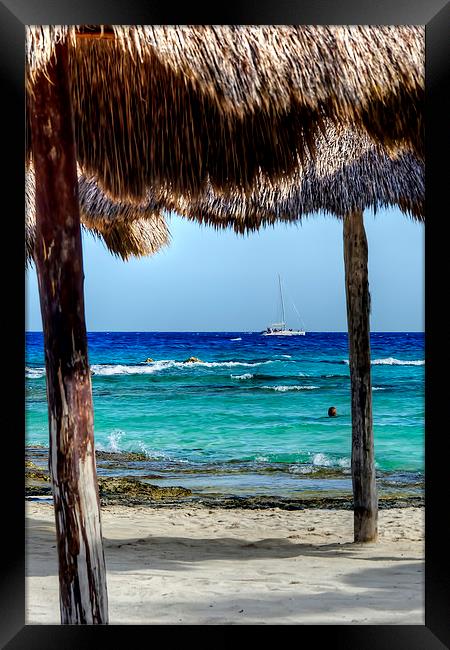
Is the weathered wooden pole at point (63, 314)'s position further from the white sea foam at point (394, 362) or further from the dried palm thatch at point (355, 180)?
the white sea foam at point (394, 362)

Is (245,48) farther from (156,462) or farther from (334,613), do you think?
(156,462)

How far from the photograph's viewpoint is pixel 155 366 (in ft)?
43.8

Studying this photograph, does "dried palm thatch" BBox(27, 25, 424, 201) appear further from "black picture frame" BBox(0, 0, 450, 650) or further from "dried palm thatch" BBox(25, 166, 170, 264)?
"dried palm thatch" BBox(25, 166, 170, 264)

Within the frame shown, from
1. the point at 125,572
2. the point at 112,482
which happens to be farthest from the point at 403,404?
the point at 125,572

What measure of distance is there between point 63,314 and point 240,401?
37.2ft

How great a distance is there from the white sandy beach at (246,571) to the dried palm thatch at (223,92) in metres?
1.90

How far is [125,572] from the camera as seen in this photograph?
155 inches

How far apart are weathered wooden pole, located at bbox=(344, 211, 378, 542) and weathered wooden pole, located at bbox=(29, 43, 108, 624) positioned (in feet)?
7.61

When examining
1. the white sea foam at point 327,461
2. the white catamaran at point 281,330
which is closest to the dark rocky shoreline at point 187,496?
the white sea foam at point 327,461

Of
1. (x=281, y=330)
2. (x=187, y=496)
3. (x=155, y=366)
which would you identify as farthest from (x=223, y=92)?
(x=155, y=366)

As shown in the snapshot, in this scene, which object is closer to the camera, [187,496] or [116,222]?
[116,222]

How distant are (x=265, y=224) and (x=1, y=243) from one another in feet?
8.72

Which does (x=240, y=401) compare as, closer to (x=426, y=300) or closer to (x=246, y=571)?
(x=246, y=571)

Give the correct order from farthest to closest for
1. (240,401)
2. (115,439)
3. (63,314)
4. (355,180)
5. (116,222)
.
Result: (240,401)
(115,439)
(116,222)
(355,180)
(63,314)
